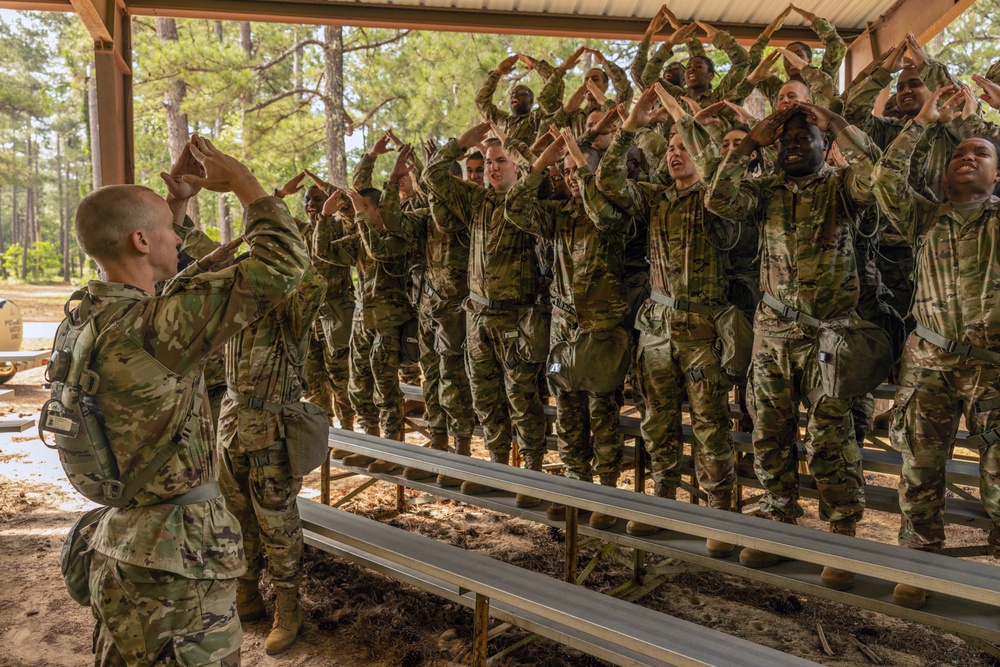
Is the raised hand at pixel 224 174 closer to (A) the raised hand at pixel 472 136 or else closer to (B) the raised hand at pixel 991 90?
(A) the raised hand at pixel 472 136

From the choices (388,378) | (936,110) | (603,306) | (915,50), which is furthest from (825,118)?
(388,378)

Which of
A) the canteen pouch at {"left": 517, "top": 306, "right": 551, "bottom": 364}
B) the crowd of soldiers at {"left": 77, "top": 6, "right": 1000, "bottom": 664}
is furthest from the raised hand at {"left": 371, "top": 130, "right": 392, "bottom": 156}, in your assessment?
the canteen pouch at {"left": 517, "top": 306, "right": 551, "bottom": 364}

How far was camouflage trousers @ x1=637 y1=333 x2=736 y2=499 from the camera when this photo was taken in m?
3.90

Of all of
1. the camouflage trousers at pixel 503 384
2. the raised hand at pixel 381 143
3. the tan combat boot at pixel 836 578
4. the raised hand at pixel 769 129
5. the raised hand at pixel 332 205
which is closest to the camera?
the tan combat boot at pixel 836 578

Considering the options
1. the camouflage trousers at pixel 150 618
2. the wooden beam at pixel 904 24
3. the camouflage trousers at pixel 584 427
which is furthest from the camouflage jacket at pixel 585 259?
the wooden beam at pixel 904 24

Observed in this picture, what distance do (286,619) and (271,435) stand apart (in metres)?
1.01

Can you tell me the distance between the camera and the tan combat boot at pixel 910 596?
287 centimetres

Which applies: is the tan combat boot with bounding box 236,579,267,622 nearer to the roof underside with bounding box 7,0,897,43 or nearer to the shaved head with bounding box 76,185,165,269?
the shaved head with bounding box 76,185,165,269

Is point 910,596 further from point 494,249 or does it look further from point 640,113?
point 494,249

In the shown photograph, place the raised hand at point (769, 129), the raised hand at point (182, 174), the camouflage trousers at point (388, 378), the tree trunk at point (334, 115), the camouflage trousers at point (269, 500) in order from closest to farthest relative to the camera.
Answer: the raised hand at point (182, 174) < the camouflage trousers at point (269, 500) < the raised hand at point (769, 129) < the camouflage trousers at point (388, 378) < the tree trunk at point (334, 115)

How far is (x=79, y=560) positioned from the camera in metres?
2.17

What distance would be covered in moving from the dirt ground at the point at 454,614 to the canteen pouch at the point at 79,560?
1560mm

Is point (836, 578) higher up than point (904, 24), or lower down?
lower down

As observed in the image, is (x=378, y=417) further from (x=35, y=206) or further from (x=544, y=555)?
(x=35, y=206)
